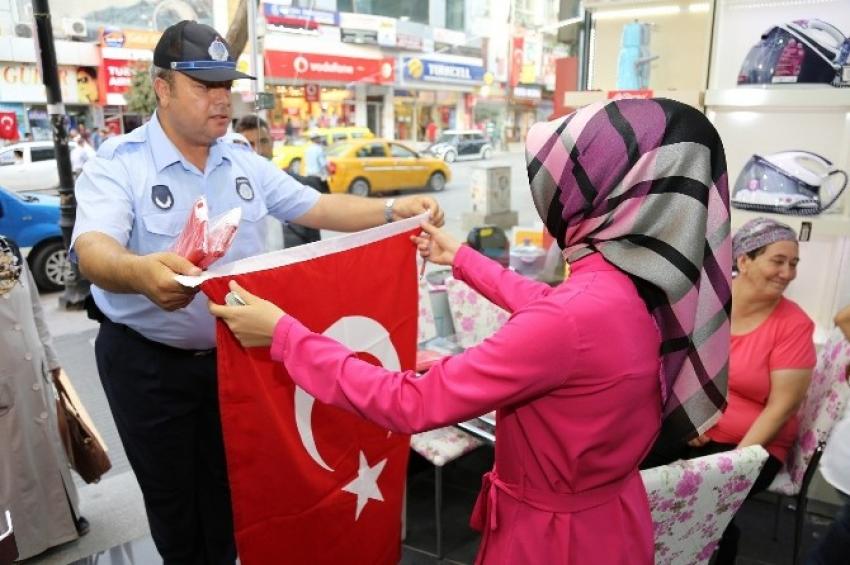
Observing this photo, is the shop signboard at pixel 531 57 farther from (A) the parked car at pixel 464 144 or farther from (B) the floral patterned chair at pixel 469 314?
(B) the floral patterned chair at pixel 469 314

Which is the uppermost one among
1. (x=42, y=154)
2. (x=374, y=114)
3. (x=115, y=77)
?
(x=115, y=77)

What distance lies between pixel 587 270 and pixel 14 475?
6.85 feet

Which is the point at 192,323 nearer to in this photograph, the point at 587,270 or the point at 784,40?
the point at 587,270

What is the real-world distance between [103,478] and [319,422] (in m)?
1.89

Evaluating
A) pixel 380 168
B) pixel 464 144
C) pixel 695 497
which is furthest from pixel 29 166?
pixel 695 497

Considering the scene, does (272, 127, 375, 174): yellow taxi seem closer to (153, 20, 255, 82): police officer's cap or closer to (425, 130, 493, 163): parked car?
(425, 130, 493, 163): parked car

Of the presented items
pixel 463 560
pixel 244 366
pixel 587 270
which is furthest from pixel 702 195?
pixel 463 560

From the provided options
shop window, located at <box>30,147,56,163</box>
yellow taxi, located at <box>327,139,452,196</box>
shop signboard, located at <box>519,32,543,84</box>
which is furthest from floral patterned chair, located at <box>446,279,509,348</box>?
shop window, located at <box>30,147,56,163</box>

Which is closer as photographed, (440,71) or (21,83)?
(21,83)

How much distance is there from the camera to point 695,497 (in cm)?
147

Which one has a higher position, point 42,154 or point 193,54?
point 193,54

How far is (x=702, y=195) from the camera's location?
0.95m

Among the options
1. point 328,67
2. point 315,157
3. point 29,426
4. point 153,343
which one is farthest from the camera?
point 315,157

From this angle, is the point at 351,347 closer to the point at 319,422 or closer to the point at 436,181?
the point at 319,422
